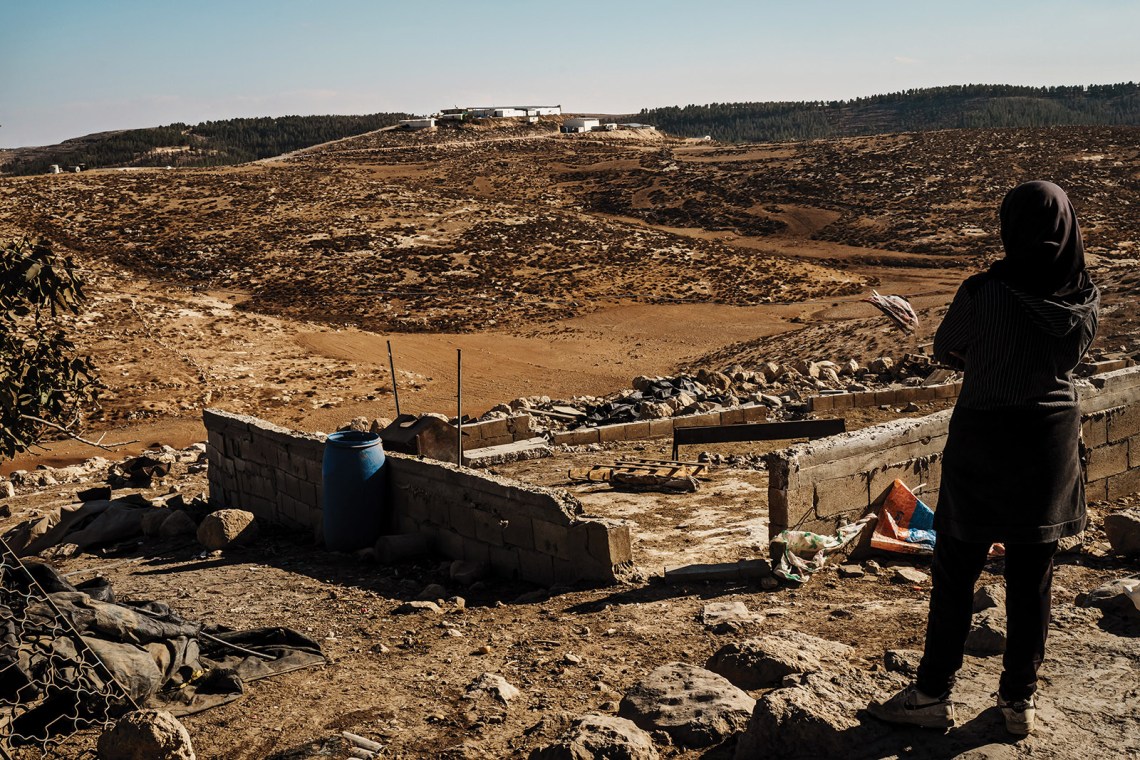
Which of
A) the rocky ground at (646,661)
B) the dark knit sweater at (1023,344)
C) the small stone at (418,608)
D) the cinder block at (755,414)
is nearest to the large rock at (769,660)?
the rocky ground at (646,661)

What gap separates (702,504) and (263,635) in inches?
191

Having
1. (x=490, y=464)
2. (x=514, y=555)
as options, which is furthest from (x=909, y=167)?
(x=514, y=555)

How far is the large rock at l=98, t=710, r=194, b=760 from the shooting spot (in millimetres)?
4555

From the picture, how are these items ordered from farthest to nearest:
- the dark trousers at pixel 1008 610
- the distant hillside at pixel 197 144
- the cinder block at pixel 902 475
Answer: the distant hillside at pixel 197 144, the cinder block at pixel 902 475, the dark trousers at pixel 1008 610

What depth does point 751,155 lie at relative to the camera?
61406mm

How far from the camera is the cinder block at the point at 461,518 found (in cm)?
818

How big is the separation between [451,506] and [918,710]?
4.94 meters

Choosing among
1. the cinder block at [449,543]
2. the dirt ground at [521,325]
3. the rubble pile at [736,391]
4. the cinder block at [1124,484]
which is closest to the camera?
the dirt ground at [521,325]

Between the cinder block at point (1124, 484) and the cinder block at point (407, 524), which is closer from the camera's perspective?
the cinder block at point (407, 524)

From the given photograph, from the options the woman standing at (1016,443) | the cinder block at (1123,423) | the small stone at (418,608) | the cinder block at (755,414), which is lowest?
the cinder block at (755,414)

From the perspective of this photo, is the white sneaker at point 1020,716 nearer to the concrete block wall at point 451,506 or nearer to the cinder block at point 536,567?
the concrete block wall at point 451,506

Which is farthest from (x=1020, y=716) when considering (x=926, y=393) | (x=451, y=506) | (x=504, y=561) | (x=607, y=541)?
(x=926, y=393)

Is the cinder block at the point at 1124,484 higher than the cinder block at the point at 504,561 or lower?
higher

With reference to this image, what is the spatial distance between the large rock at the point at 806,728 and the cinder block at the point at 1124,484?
5746 mm
